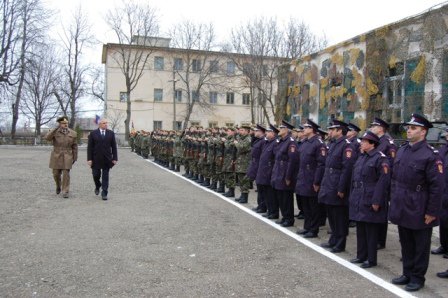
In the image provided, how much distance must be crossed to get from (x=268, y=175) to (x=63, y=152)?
5.26 metres

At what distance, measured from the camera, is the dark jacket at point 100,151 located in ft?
38.0

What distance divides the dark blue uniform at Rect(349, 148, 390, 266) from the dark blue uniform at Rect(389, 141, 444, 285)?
17.0 inches

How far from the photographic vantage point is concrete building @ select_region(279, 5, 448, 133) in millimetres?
9070

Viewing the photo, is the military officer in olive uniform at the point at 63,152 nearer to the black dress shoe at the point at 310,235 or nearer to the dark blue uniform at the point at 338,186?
the black dress shoe at the point at 310,235

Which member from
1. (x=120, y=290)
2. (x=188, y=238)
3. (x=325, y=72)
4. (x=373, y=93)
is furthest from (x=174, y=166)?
(x=120, y=290)

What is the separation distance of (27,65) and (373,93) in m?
35.7

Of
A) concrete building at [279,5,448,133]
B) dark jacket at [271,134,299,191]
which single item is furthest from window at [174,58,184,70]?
dark jacket at [271,134,299,191]

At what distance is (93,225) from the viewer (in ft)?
26.9

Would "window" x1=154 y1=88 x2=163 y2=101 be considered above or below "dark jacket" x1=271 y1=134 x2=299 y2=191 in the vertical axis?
above

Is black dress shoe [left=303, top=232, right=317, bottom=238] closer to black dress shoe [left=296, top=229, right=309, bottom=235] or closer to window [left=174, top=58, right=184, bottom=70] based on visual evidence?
black dress shoe [left=296, top=229, right=309, bottom=235]

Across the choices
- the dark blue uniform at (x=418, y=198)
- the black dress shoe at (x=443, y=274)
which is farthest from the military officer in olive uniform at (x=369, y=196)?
the black dress shoe at (x=443, y=274)

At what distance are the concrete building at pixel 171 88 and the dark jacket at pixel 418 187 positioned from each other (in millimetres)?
49592

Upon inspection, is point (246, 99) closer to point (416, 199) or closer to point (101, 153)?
point (101, 153)

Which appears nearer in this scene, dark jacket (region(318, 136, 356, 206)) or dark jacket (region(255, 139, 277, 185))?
dark jacket (region(318, 136, 356, 206))
